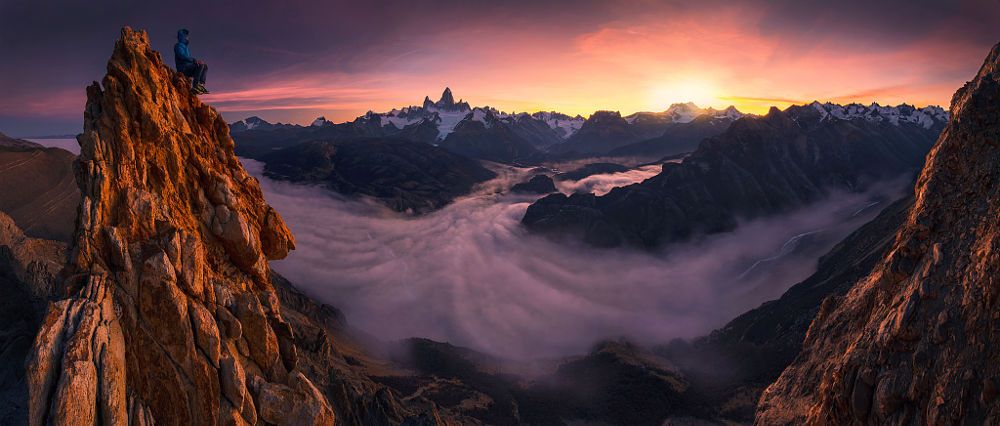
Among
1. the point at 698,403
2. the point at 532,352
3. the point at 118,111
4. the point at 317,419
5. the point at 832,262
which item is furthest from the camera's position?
the point at 532,352

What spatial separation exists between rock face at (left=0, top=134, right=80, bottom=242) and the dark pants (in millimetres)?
131358

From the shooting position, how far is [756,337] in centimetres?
14112

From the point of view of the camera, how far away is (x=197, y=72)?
30.0 metres

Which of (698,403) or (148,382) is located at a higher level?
(148,382)

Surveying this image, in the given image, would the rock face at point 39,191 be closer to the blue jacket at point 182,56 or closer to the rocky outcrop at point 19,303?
the rocky outcrop at point 19,303

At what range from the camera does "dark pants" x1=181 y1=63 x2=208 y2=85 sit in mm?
29759

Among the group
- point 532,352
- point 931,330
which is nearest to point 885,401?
point 931,330

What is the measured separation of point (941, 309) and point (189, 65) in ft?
154

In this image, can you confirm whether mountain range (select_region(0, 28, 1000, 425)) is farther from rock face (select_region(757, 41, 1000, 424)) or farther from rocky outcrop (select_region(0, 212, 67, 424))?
rocky outcrop (select_region(0, 212, 67, 424))

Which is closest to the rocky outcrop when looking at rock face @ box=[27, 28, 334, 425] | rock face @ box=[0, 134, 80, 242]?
rock face @ box=[27, 28, 334, 425]

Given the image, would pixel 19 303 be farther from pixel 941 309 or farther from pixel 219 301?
pixel 941 309

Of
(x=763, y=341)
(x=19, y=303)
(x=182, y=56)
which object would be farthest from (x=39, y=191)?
(x=763, y=341)

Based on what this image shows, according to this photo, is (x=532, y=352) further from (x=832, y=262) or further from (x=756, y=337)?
(x=832, y=262)

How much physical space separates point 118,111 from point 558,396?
127293 millimetres
